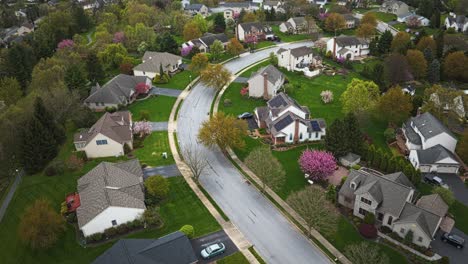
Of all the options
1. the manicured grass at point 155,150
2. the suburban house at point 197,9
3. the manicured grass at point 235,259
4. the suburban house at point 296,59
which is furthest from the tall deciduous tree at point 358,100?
the suburban house at point 197,9

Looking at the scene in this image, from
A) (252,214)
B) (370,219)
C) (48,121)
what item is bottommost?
(252,214)

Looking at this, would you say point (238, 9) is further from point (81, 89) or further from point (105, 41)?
point (81, 89)

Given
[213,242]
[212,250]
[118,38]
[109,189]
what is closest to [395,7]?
[118,38]

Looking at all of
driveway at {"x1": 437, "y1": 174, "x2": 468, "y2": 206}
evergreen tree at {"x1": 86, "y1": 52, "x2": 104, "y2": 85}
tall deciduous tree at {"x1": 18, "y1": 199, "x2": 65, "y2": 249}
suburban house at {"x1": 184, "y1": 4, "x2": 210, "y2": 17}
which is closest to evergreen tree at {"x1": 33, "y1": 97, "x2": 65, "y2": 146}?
tall deciduous tree at {"x1": 18, "y1": 199, "x2": 65, "y2": 249}

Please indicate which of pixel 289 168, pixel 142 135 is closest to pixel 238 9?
pixel 142 135

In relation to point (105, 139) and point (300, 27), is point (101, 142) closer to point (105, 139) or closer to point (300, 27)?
point (105, 139)

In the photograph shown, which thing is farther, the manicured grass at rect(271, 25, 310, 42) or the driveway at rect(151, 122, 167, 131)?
the manicured grass at rect(271, 25, 310, 42)

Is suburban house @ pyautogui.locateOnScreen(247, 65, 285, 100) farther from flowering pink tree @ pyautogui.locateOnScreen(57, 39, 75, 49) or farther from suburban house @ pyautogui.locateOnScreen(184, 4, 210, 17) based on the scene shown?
suburban house @ pyautogui.locateOnScreen(184, 4, 210, 17)
